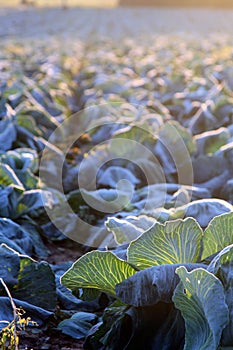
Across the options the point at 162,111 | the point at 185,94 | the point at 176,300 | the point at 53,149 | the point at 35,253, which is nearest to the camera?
the point at 176,300

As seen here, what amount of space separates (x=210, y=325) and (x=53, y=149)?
304 centimetres

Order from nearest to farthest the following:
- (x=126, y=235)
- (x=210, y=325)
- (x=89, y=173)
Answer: (x=210, y=325) → (x=126, y=235) → (x=89, y=173)

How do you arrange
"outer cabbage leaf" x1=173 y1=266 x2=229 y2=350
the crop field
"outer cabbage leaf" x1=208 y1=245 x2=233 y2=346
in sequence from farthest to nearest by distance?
the crop field, "outer cabbage leaf" x1=208 y1=245 x2=233 y2=346, "outer cabbage leaf" x1=173 y1=266 x2=229 y2=350

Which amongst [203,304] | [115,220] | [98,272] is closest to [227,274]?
[203,304]

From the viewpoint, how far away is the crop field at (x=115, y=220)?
2.21 m

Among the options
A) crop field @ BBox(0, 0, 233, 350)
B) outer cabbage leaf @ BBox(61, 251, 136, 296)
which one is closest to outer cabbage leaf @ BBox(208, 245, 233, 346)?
crop field @ BBox(0, 0, 233, 350)

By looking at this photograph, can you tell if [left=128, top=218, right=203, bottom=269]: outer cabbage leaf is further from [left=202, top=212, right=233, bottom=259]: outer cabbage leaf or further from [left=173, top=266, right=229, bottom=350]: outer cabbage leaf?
[left=173, top=266, right=229, bottom=350]: outer cabbage leaf

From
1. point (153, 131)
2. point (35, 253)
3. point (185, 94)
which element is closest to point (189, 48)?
point (185, 94)

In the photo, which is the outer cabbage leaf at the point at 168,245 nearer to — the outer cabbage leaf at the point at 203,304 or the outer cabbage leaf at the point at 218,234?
the outer cabbage leaf at the point at 218,234

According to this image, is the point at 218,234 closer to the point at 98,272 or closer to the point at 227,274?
the point at 227,274

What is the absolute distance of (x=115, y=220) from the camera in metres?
2.64

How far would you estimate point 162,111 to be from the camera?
6.31 metres

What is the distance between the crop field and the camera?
221 cm

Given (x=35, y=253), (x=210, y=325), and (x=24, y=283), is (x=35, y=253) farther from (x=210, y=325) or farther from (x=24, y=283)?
(x=210, y=325)
